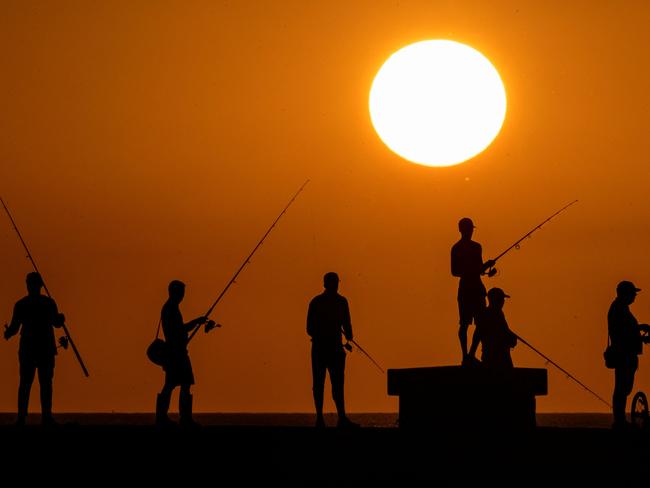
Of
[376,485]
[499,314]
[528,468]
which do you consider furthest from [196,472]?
[499,314]

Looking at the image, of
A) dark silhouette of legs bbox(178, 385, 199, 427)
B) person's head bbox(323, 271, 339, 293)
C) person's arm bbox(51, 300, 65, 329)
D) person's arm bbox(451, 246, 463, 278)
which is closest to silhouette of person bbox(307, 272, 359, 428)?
person's head bbox(323, 271, 339, 293)

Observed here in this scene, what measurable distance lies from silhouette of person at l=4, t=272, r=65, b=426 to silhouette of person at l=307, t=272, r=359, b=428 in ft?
10.8

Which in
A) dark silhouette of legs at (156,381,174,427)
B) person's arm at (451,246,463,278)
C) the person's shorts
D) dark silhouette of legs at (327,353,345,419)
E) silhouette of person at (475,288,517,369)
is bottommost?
dark silhouette of legs at (156,381,174,427)

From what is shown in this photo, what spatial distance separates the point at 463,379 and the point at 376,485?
5.90m

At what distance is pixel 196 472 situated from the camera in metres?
11.6

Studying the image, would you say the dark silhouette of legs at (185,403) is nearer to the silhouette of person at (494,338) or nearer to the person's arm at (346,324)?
the person's arm at (346,324)

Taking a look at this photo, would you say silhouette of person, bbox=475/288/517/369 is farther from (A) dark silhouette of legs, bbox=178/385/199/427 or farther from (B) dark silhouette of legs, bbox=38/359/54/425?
(B) dark silhouette of legs, bbox=38/359/54/425

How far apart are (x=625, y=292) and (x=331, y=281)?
385cm

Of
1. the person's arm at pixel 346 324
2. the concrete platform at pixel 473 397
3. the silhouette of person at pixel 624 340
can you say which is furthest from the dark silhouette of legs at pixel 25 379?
the silhouette of person at pixel 624 340

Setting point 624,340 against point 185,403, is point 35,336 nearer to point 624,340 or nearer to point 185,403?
point 185,403

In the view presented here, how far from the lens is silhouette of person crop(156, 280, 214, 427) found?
1636 centimetres

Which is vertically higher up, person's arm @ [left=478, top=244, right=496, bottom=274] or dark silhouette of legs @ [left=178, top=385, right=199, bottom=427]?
person's arm @ [left=478, top=244, right=496, bottom=274]

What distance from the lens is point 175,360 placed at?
16438mm

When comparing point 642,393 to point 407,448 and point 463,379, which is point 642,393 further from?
point 407,448
